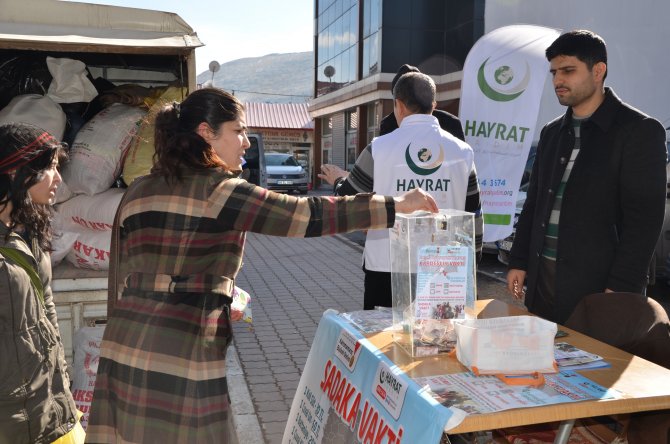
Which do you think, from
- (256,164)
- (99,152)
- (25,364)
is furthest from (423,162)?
(256,164)

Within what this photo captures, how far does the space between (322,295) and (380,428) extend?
18.2ft

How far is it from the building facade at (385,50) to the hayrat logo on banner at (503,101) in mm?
15136

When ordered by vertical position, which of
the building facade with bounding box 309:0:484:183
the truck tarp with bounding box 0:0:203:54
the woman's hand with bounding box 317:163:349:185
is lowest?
Result: the woman's hand with bounding box 317:163:349:185

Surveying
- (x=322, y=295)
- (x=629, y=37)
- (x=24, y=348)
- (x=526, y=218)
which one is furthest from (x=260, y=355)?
(x=629, y=37)

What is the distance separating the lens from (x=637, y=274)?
2.58m

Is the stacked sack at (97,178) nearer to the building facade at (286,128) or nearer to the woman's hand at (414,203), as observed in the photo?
the woman's hand at (414,203)

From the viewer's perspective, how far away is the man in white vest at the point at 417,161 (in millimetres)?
2994

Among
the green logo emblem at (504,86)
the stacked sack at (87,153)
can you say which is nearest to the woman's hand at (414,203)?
the stacked sack at (87,153)

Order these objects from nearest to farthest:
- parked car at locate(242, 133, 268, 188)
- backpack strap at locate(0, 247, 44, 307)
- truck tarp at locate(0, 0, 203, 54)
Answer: backpack strap at locate(0, 247, 44, 307), truck tarp at locate(0, 0, 203, 54), parked car at locate(242, 133, 268, 188)

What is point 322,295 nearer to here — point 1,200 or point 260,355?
point 260,355

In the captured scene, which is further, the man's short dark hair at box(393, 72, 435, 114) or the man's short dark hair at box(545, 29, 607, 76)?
the man's short dark hair at box(393, 72, 435, 114)

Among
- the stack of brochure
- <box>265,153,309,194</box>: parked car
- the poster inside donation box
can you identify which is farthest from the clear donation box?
<box>265,153,309,194</box>: parked car

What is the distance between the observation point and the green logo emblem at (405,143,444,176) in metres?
2.98

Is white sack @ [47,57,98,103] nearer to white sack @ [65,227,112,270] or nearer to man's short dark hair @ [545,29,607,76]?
white sack @ [65,227,112,270]
